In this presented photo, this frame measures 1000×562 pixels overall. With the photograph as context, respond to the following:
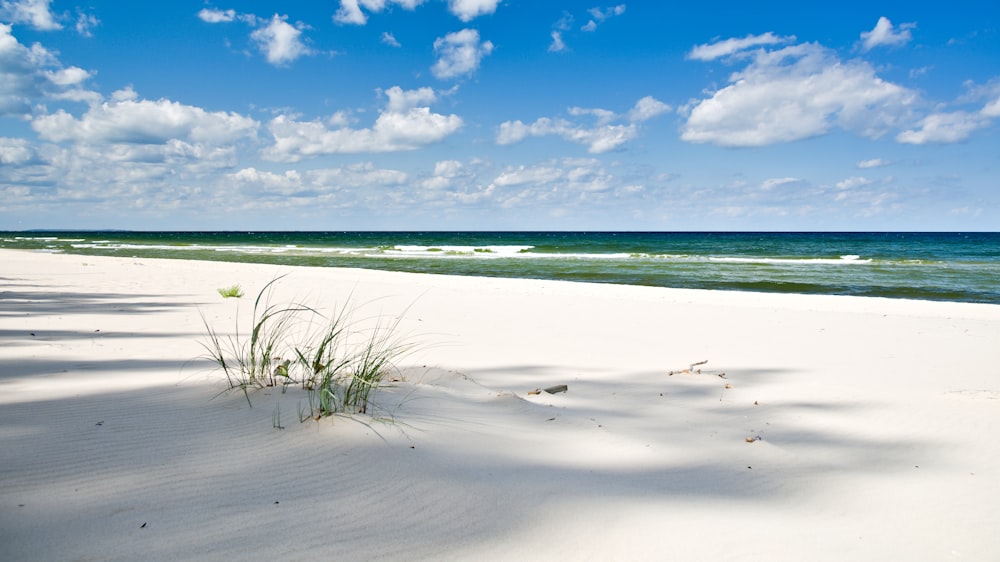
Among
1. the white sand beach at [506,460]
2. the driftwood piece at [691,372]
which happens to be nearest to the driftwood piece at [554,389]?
the white sand beach at [506,460]

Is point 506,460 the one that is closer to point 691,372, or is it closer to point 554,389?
point 554,389

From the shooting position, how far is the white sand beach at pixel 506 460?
2305 mm

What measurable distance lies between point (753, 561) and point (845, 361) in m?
5.13

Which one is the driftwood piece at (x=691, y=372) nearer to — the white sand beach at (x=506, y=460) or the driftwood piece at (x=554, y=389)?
the white sand beach at (x=506, y=460)

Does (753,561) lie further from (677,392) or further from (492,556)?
(677,392)

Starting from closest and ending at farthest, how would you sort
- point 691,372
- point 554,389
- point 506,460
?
point 506,460
point 554,389
point 691,372

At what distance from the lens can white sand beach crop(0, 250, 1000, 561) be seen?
2.30 meters

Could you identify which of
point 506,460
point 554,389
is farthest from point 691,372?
point 506,460

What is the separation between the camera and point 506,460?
3.09 m

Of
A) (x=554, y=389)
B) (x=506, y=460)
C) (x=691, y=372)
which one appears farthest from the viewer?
(x=691, y=372)

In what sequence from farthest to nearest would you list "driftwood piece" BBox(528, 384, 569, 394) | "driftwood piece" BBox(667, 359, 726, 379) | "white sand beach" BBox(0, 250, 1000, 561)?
"driftwood piece" BBox(667, 359, 726, 379), "driftwood piece" BBox(528, 384, 569, 394), "white sand beach" BBox(0, 250, 1000, 561)

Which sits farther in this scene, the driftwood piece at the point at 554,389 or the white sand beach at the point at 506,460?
the driftwood piece at the point at 554,389

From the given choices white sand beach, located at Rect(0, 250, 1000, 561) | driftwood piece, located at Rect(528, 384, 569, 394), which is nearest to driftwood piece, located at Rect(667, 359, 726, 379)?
white sand beach, located at Rect(0, 250, 1000, 561)

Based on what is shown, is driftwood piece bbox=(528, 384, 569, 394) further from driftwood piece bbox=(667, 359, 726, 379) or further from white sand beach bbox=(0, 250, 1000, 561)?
driftwood piece bbox=(667, 359, 726, 379)
